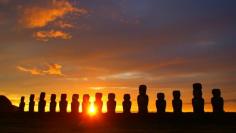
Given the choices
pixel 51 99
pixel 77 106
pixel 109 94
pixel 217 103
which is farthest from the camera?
pixel 51 99

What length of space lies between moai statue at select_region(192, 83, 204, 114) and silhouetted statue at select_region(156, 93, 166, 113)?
1755mm

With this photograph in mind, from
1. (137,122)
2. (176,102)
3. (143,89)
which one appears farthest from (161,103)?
(137,122)

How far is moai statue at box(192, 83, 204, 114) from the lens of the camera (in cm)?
1886

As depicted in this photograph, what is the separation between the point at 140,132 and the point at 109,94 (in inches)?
427

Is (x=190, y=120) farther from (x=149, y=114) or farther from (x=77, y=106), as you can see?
(x=77, y=106)

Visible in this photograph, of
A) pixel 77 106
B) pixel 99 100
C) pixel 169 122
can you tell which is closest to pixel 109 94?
pixel 99 100

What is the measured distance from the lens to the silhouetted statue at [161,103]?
781 inches

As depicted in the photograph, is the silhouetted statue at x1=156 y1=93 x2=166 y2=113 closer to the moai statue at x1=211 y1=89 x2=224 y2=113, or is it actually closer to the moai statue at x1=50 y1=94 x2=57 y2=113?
the moai statue at x1=211 y1=89 x2=224 y2=113

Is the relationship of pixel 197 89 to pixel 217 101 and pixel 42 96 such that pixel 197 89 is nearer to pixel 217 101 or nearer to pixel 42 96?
pixel 217 101

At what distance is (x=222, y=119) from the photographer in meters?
16.6

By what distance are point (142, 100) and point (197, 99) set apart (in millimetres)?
3534

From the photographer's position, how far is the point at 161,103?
20.0 metres

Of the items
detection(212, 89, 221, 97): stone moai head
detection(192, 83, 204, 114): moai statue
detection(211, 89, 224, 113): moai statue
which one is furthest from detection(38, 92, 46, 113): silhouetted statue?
detection(212, 89, 221, 97): stone moai head

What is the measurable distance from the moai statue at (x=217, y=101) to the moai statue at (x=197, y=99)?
655 millimetres
